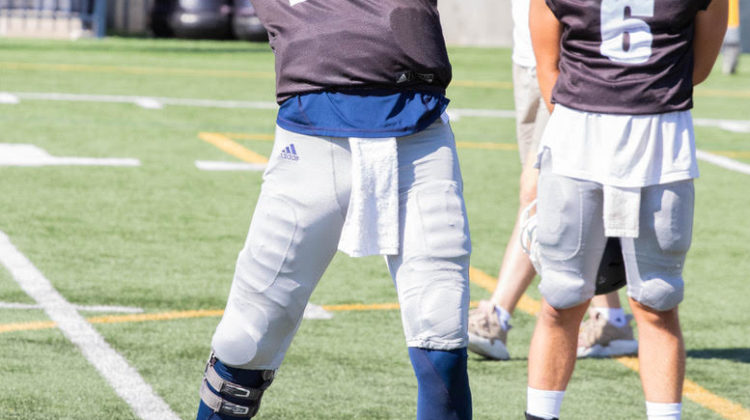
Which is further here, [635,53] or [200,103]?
[200,103]

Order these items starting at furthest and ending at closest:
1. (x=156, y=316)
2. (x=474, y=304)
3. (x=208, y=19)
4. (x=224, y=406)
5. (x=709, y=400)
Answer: (x=208, y=19)
(x=474, y=304)
(x=156, y=316)
(x=709, y=400)
(x=224, y=406)

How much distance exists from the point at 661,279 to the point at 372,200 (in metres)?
1.10

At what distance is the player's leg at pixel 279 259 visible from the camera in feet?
10.9

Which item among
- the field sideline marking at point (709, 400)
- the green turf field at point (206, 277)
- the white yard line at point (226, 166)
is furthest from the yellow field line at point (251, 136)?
the field sideline marking at point (709, 400)

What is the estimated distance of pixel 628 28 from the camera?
3.91 meters

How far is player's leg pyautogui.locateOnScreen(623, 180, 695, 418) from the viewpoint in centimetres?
395

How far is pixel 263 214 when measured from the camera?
11.1ft

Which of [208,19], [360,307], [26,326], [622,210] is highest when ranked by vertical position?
[622,210]

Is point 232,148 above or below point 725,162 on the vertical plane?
above

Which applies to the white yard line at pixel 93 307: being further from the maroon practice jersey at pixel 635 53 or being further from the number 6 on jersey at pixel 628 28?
the number 6 on jersey at pixel 628 28

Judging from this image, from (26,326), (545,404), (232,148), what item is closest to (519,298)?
(545,404)

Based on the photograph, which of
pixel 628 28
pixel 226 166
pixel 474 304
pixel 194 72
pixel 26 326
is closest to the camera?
pixel 628 28

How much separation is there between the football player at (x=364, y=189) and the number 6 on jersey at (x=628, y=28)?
75 cm

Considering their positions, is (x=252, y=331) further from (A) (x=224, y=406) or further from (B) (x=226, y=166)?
(B) (x=226, y=166)
